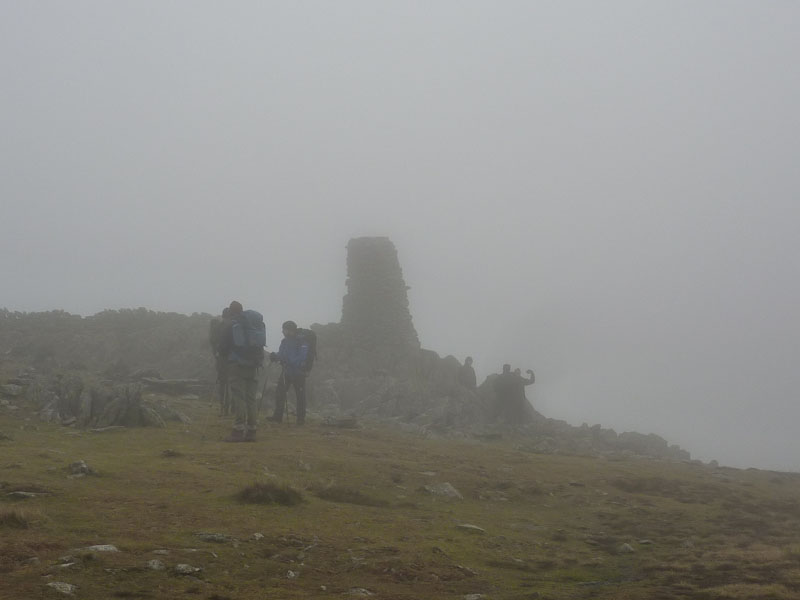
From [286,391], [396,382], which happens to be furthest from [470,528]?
[396,382]

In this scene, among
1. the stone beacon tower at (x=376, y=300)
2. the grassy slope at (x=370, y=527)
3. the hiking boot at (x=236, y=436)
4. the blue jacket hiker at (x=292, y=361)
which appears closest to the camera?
the grassy slope at (x=370, y=527)

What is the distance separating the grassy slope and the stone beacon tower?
82.3ft

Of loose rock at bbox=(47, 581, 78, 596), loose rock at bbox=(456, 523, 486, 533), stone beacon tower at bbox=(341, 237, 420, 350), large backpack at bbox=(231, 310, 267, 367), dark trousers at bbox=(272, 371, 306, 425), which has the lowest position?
loose rock at bbox=(456, 523, 486, 533)

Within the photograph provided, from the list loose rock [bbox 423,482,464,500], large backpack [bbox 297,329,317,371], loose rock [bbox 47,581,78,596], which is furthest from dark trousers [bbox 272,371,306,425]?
loose rock [bbox 47,581,78,596]

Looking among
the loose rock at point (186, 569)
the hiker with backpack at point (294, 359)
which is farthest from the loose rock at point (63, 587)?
the hiker with backpack at point (294, 359)

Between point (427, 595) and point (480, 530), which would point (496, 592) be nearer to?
point (427, 595)

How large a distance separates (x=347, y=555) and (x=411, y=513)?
2.67 metres

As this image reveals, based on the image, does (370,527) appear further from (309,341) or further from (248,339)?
(309,341)

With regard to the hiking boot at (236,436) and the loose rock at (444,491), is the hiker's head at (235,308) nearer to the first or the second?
the hiking boot at (236,436)

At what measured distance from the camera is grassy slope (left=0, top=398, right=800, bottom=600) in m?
5.92

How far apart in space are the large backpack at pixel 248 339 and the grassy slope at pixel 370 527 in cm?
170

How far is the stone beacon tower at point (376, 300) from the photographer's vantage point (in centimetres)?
4016

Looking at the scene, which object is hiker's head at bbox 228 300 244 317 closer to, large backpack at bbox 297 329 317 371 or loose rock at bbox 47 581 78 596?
large backpack at bbox 297 329 317 371

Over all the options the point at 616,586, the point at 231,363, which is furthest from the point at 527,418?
the point at 616,586
